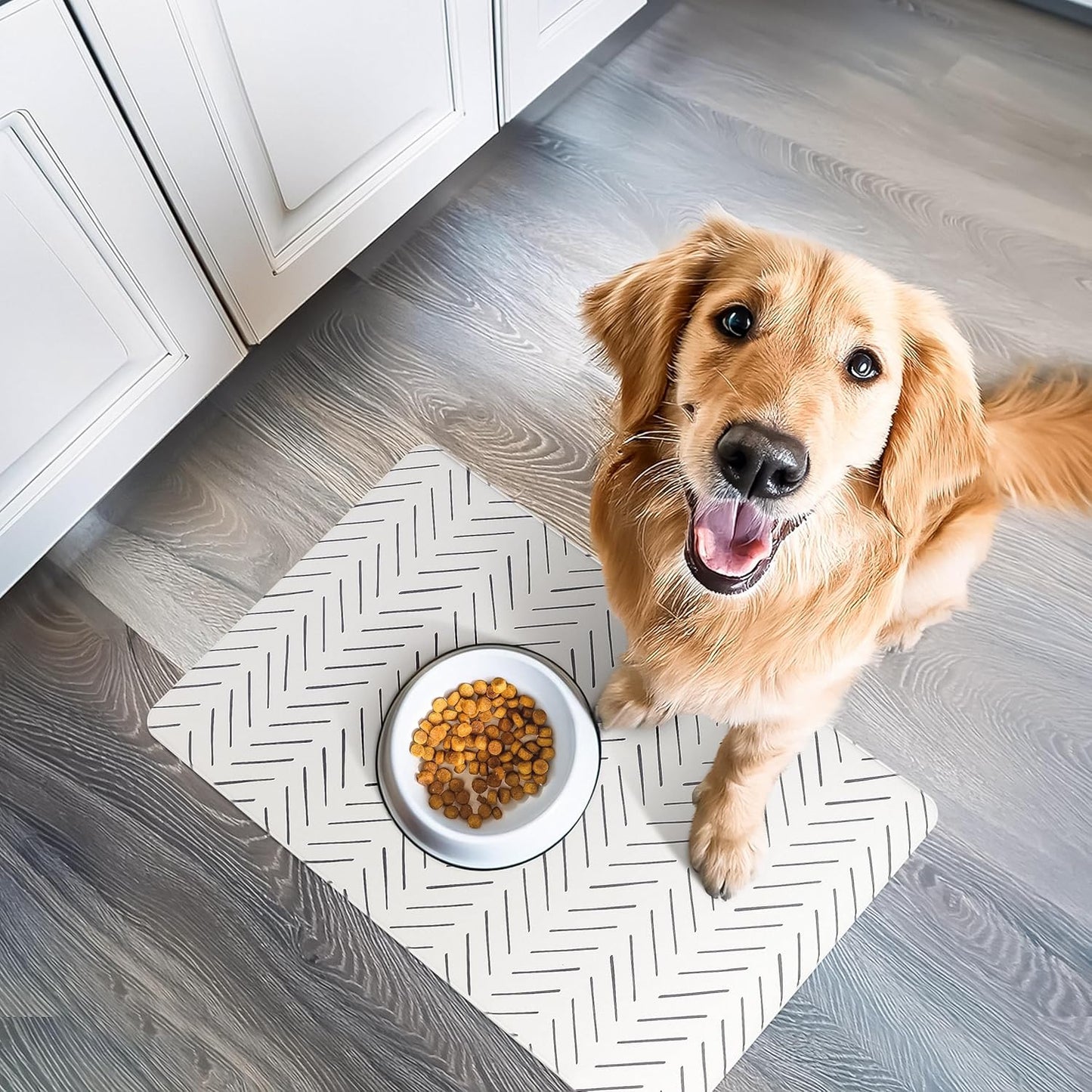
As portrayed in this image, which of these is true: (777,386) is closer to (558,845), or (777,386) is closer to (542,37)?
(558,845)

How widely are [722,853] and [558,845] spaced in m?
0.23

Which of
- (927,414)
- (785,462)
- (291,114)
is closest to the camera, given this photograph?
(785,462)

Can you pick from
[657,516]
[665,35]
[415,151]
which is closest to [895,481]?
[657,516]

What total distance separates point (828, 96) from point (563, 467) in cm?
114

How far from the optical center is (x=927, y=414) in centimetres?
83

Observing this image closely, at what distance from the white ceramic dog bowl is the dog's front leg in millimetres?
169

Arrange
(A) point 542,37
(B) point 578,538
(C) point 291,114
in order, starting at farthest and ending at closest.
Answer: (A) point 542,37 → (B) point 578,538 → (C) point 291,114

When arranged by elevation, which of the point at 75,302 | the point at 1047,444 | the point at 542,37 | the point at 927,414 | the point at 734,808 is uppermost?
the point at 927,414

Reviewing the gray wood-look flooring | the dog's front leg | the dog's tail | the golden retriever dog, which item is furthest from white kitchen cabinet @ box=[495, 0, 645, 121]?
the dog's front leg

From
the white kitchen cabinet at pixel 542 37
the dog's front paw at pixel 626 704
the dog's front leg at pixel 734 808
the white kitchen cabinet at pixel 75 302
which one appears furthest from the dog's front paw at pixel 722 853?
the white kitchen cabinet at pixel 542 37

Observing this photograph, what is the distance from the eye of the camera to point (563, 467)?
1.57 meters

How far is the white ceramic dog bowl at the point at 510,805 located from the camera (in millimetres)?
1215

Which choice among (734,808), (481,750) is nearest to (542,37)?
(481,750)

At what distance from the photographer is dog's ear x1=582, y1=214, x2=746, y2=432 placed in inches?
33.9
